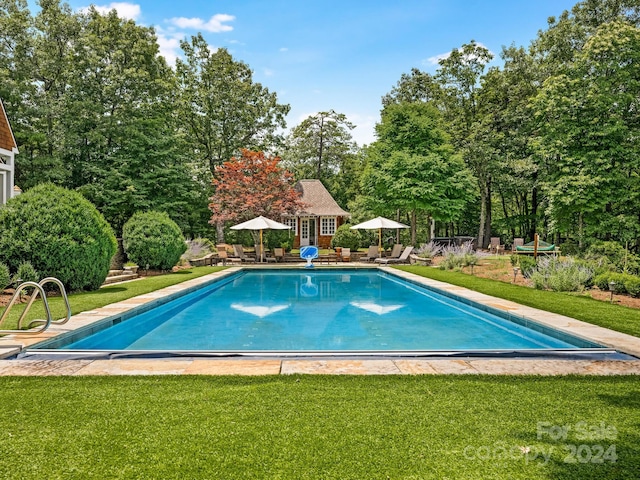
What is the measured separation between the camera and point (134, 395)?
3.39m

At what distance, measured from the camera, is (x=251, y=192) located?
2138 centimetres

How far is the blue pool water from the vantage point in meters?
6.33

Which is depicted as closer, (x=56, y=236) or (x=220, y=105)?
(x=56, y=236)

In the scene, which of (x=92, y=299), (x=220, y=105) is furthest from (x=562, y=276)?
(x=220, y=105)

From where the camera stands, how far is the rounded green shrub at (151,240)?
13.5 meters

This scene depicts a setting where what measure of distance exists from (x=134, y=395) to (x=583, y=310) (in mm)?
7266

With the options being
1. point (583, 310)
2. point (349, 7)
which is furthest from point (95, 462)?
point (349, 7)

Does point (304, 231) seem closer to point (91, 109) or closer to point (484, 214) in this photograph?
point (484, 214)

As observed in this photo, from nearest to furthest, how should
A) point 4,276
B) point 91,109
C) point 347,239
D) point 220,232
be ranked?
point 4,276, point 91,109, point 347,239, point 220,232

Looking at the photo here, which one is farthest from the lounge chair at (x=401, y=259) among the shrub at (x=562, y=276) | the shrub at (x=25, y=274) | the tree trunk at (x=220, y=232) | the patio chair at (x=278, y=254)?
the shrub at (x=25, y=274)

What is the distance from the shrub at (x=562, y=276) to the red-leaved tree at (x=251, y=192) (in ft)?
44.5

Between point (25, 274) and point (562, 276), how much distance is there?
11.9 m

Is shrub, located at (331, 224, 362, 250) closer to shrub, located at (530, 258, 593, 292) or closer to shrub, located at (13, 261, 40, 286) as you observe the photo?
shrub, located at (530, 258, 593, 292)

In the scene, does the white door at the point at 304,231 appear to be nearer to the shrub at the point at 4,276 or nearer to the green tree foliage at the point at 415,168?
the green tree foliage at the point at 415,168
